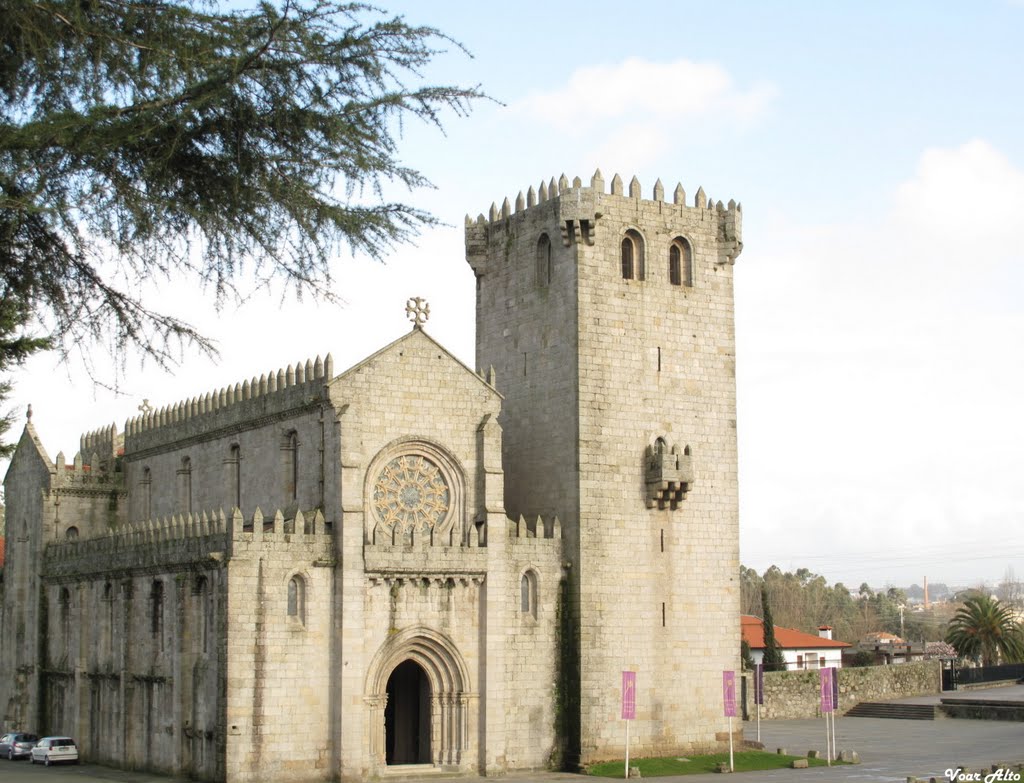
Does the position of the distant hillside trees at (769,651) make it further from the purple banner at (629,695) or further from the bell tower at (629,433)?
the purple banner at (629,695)

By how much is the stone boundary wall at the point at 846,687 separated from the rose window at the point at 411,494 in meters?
26.6

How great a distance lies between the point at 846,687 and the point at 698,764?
2786 centimetres

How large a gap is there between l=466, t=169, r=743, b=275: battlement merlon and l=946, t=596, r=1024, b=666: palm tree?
3938 centimetres

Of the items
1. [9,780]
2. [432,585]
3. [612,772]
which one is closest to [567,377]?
[432,585]

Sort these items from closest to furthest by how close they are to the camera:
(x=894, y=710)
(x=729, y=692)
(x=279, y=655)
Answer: (x=279, y=655)
(x=729, y=692)
(x=894, y=710)

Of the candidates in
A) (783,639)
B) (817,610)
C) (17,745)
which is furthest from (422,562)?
(817,610)

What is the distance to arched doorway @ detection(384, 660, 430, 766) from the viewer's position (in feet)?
145

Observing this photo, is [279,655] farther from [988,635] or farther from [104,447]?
[988,635]

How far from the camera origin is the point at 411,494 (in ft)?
140

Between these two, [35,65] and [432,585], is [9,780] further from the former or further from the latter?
[35,65]

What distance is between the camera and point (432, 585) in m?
41.8

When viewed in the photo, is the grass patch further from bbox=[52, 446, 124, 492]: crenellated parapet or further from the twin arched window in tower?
bbox=[52, 446, 124, 492]: crenellated parapet

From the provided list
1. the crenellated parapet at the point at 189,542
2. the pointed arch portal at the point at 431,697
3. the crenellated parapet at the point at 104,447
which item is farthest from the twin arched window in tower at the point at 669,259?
the crenellated parapet at the point at 104,447

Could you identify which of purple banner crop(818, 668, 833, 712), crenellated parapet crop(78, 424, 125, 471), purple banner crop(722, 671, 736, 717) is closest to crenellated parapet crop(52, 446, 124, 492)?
crenellated parapet crop(78, 424, 125, 471)
